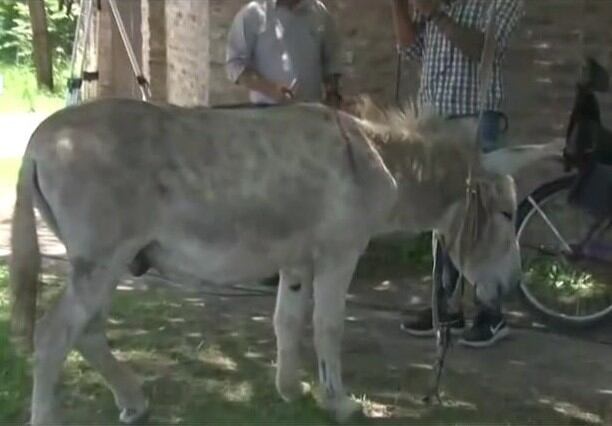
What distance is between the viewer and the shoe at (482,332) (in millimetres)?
7625

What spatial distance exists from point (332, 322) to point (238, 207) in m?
0.71

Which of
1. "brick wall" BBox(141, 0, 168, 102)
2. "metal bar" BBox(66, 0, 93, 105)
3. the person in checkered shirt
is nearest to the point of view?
the person in checkered shirt

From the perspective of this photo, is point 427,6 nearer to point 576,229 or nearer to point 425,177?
point 425,177

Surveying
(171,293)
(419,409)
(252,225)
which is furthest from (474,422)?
(171,293)

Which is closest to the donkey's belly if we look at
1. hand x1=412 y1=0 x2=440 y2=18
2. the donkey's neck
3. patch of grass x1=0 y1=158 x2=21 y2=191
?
the donkey's neck

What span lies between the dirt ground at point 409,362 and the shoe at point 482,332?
0.18 feet

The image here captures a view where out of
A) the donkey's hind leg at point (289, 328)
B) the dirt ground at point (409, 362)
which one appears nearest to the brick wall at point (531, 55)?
the dirt ground at point (409, 362)

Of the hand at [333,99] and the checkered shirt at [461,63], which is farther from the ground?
the checkered shirt at [461,63]

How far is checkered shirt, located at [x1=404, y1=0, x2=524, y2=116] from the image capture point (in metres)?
7.22

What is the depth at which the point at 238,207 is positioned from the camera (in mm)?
5777

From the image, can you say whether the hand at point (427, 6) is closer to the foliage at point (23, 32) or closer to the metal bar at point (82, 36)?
the metal bar at point (82, 36)

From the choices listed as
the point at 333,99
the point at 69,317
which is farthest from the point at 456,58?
the point at 69,317

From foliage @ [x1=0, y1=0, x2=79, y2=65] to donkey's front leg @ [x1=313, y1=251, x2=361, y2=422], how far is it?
19.9 meters

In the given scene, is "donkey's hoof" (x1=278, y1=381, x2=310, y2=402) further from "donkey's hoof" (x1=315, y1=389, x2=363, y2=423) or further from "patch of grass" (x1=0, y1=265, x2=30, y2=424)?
"patch of grass" (x1=0, y1=265, x2=30, y2=424)
